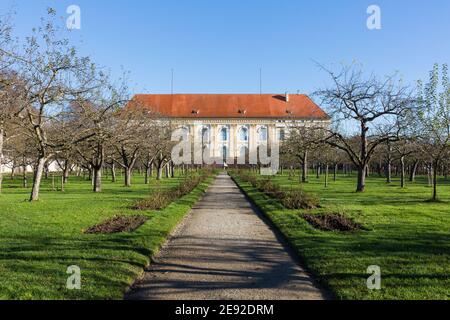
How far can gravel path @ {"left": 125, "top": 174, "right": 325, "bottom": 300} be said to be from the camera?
5.82m

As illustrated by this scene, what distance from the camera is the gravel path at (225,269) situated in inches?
229

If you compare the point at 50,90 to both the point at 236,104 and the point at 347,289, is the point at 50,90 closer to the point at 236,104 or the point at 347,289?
the point at 347,289

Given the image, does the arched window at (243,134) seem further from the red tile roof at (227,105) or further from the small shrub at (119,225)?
the small shrub at (119,225)

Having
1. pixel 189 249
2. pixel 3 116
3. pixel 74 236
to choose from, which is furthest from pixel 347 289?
pixel 3 116

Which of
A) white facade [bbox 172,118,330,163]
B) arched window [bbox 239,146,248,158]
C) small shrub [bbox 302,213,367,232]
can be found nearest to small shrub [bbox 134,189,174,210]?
small shrub [bbox 302,213,367,232]

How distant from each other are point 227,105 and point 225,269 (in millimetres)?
86369

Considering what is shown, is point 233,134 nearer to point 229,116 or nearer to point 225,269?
point 229,116

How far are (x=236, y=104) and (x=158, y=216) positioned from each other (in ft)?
265

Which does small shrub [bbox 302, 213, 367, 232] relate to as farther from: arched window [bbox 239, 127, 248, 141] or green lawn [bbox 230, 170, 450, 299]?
arched window [bbox 239, 127, 248, 141]

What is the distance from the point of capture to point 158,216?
1338 cm

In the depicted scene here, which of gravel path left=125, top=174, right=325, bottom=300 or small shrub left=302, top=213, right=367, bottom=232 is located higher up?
small shrub left=302, top=213, right=367, bottom=232

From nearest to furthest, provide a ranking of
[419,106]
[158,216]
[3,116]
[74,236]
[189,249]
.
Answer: [189,249], [74,236], [158,216], [3,116], [419,106]

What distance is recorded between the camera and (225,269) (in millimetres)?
7133

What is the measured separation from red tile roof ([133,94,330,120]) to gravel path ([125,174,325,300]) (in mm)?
79384
